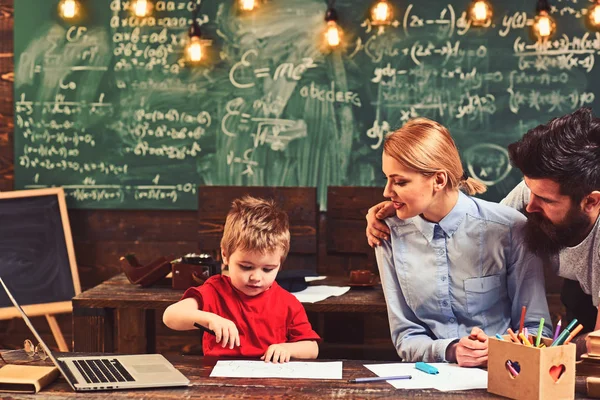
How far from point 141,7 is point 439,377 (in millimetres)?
3292

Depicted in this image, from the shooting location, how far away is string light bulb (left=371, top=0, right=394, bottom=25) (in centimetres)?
449

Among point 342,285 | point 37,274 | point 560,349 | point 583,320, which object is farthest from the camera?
point 37,274

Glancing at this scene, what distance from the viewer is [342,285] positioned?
3471 millimetres

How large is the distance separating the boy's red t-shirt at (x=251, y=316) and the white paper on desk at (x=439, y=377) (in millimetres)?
380

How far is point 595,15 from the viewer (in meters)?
4.43

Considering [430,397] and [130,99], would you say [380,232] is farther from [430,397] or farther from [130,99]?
[130,99]

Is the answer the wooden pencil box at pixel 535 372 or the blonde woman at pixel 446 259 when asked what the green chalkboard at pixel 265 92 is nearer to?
the blonde woman at pixel 446 259

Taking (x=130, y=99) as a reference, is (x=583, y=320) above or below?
below

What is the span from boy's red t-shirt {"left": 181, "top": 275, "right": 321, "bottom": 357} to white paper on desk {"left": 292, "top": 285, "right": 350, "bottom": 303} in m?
0.67

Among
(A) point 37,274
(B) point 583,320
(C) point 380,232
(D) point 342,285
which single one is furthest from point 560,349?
(A) point 37,274

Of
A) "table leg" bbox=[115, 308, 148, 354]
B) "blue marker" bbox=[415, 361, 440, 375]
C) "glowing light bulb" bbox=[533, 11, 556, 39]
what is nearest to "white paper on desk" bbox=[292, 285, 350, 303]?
"table leg" bbox=[115, 308, 148, 354]

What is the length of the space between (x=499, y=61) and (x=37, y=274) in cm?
281

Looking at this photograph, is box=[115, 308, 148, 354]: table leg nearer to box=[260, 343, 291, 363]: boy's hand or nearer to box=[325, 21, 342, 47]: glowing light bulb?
box=[260, 343, 291, 363]: boy's hand

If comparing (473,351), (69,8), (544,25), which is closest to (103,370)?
(473,351)
